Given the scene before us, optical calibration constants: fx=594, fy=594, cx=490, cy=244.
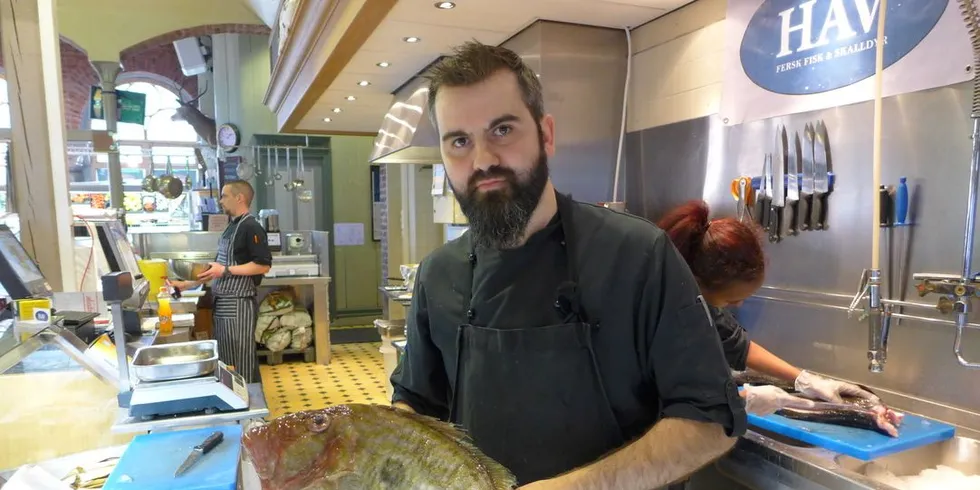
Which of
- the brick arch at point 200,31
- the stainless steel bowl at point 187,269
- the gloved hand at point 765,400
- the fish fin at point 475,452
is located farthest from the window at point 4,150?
the brick arch at point 200,31

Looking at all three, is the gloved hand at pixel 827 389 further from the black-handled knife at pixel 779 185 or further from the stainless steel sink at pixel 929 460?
the black-handled knife at pixel 779 185

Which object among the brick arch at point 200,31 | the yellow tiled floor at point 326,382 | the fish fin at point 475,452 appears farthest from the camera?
the brick arch at point 200,31

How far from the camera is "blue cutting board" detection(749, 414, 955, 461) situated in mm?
1675

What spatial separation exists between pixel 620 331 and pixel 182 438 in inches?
50.2

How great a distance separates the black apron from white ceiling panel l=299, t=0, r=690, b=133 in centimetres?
173

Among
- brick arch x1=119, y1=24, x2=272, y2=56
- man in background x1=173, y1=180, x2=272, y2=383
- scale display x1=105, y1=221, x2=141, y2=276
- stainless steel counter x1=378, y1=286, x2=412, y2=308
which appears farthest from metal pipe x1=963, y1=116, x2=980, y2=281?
brick arch x1=119, y1=24, x2=272, y2=56

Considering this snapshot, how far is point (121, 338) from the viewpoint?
198 cm

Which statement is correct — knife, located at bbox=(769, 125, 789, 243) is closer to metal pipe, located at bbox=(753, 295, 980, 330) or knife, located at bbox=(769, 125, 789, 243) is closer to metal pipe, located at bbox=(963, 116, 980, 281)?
metal pipe, located at bbox=(753, 295, 980, 330)

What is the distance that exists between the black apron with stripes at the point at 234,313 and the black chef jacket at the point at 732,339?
4129 millimetres

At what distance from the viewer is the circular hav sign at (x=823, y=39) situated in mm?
1902

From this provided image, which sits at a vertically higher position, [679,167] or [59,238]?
[679,167]

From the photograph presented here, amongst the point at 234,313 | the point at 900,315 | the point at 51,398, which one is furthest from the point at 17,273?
the point at 900,315

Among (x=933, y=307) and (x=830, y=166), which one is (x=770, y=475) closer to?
(x=933, y=307)

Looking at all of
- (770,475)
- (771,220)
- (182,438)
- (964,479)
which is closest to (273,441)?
(182,438)
